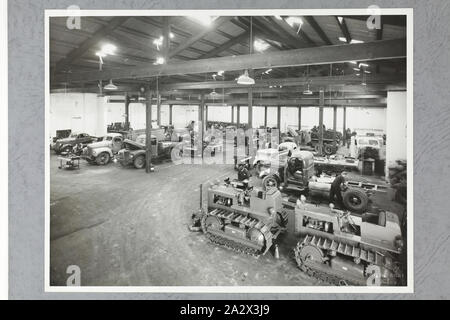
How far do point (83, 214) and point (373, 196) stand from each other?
818 cm

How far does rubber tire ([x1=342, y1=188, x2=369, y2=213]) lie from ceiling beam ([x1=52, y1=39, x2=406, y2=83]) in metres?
3.92

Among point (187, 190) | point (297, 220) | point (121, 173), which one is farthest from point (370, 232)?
point (121, 173)

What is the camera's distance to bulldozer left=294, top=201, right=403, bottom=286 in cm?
382

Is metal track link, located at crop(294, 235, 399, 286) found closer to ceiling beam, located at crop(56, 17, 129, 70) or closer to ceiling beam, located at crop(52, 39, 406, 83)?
ceiling beam, located at crop(52, 39, 406, 83)

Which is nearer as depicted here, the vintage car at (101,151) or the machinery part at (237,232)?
the machinery part at (237,232)

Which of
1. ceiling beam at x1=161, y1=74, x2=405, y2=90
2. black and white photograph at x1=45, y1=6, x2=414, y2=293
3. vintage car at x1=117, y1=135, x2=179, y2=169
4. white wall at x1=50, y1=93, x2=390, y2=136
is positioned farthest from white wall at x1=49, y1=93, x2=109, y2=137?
ceiling beam at x1=161, y1=74, x2=405, y2=90

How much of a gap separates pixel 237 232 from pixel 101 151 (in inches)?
407

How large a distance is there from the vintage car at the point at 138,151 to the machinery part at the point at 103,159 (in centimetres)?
109

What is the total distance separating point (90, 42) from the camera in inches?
272

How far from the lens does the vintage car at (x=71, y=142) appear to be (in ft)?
47.1

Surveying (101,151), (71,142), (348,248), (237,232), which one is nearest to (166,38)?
(237,232)

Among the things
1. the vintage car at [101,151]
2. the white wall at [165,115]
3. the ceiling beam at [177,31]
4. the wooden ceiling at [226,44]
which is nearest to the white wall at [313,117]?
the white wall at [165,115]

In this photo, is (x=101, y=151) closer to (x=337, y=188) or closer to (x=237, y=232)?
(x=237, y=232)

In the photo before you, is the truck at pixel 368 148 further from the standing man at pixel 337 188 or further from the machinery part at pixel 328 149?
the standing man at pixel 337 188
